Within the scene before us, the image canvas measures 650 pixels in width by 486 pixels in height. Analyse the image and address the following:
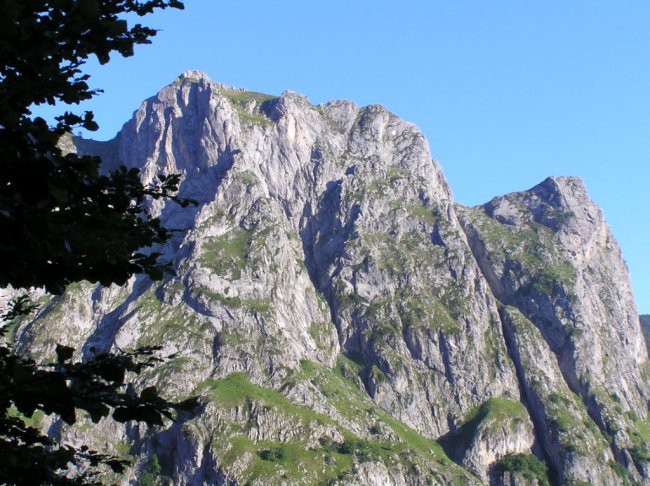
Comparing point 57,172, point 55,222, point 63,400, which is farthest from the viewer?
point 63,400

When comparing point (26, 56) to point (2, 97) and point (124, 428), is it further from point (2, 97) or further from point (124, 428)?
point (124, 428)

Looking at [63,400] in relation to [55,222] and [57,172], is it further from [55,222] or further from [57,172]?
[57,172]

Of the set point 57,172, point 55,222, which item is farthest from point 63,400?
point 57,172

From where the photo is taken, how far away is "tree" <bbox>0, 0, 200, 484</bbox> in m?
6.02

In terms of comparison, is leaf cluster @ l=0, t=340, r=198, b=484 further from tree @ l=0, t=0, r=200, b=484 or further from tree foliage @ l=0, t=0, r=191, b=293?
tree foliage @ l=0, t=0, r=191, b=293

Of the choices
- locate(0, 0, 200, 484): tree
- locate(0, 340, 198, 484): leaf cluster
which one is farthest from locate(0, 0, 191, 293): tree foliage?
locate(0, 340, 198, 484): leaf cluster

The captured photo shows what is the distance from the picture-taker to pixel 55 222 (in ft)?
21.9

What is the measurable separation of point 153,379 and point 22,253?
633ft

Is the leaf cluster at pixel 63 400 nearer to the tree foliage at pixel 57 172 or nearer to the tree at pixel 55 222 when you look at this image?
the tree at pixel 55 222

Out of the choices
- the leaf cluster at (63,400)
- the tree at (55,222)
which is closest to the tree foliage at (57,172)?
the tree at (55,222)

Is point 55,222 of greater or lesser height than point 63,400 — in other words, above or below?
above

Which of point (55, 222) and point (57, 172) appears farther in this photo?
point (55, 222)

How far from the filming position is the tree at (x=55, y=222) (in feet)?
19.8

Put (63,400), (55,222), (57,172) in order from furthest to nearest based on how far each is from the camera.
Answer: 1. (63,400)
2. (55,222)
3. (57,172)
